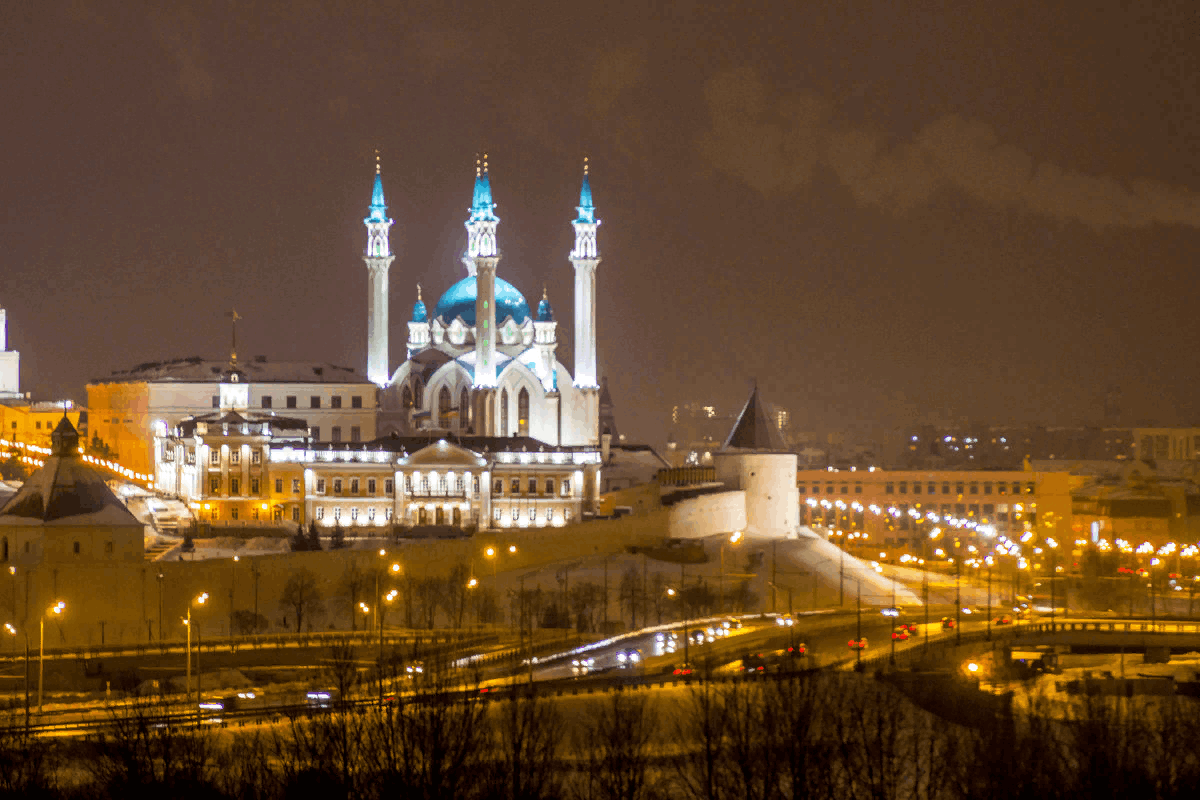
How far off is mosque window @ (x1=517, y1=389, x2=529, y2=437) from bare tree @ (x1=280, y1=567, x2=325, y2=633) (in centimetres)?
2483

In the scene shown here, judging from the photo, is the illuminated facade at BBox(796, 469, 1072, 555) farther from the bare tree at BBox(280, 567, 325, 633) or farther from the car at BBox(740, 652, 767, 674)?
the car at BBox(740, 652, 767, 674)

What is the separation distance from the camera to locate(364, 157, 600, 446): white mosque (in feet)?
256

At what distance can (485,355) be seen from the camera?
77562 mm

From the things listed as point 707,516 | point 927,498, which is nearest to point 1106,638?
point 707,516

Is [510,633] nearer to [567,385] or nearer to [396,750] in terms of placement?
[396,750]

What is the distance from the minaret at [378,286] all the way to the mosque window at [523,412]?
18.1 ft

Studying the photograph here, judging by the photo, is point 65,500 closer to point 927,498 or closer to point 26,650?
point 26,650

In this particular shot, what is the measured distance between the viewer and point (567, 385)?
3191 inches

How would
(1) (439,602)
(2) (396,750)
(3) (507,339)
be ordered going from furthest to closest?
(3) (507,339) → (1) (439,602) → (2) (396,750)

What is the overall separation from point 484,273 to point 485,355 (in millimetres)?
3049

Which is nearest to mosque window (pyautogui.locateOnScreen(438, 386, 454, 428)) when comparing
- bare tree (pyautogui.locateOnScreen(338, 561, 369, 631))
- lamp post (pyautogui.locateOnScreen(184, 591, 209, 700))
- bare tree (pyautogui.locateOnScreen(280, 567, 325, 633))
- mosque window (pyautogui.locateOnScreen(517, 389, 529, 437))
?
mosque window (pyautogui.locateOnScreen(517, 389, 529, 437))

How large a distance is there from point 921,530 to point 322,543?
39.0 m

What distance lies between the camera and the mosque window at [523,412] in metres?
78.5

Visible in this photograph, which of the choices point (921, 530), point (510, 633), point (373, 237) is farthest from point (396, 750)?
point (921, 530)
